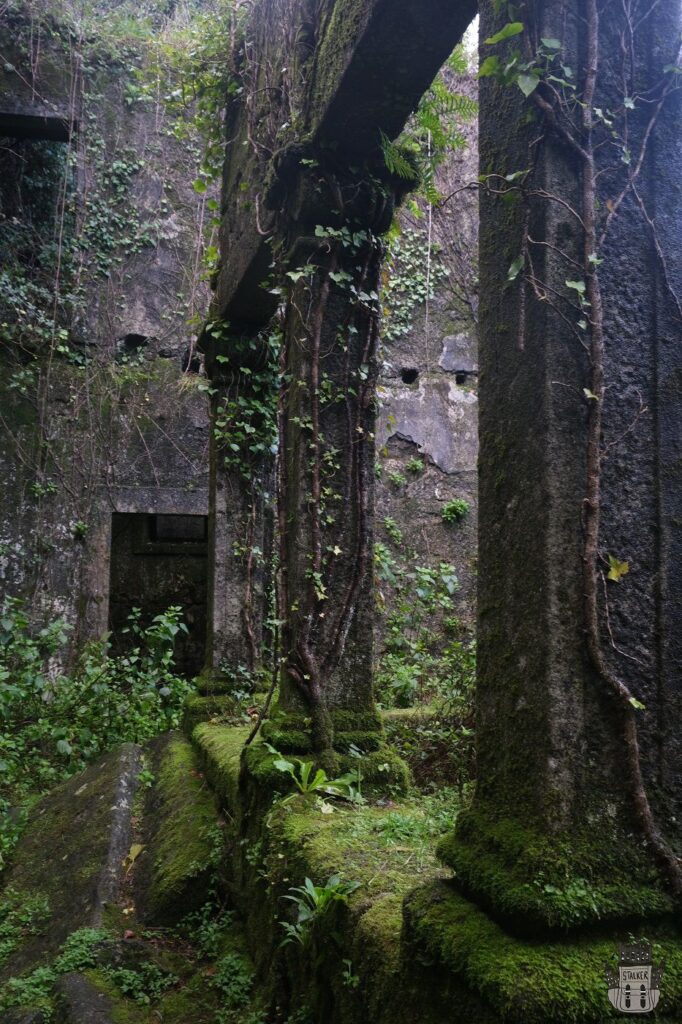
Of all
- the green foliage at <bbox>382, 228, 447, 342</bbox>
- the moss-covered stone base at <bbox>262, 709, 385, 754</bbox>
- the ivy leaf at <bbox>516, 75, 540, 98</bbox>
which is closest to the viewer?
the ivy leaf at <bbox>516, 75, 540, 98</bbox>

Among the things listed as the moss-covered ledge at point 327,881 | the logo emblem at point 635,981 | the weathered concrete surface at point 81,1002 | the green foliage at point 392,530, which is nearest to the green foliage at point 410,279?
the green foliage at point 392,530

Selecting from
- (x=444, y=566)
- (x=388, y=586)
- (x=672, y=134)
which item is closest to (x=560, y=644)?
(x=672, y=134)

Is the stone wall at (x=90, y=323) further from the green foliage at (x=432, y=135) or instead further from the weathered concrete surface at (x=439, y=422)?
the green foliage at (x=432, y=135)

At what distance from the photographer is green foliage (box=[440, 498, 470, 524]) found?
356 inches

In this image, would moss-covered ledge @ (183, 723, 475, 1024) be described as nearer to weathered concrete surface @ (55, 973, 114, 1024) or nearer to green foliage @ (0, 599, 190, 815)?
weathered concrete surface @ (55, 973, 114, 1024)

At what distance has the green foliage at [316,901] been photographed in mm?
2059

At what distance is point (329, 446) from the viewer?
11.7 ft

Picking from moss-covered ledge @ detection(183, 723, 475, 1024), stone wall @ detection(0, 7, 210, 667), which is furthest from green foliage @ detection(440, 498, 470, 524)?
A: moss-covered ledge @ detection(183, 723, 475, 1024)

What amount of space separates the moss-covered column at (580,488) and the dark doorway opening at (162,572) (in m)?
7.56

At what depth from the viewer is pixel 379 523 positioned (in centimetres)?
871

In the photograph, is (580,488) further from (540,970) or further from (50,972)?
(50,972)

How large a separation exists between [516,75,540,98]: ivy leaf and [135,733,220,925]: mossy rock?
3.29m

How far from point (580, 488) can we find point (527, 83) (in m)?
0.76

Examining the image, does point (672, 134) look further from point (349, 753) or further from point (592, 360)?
point (349, 753)
